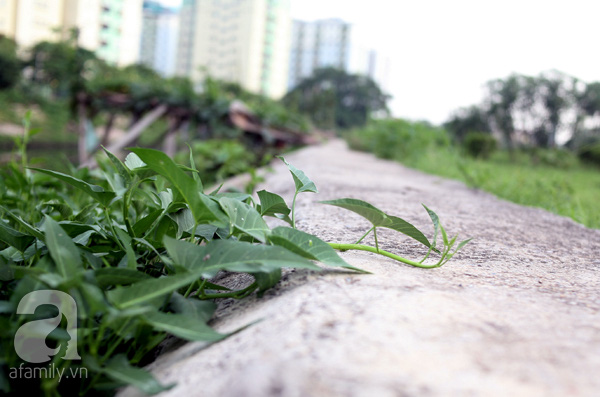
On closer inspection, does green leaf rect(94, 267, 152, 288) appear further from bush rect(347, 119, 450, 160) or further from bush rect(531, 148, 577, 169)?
bush rect(531, 148, 577, 169)

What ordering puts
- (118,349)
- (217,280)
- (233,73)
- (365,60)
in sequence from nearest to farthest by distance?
(118,349), (217,280), (233,73), (365,60)

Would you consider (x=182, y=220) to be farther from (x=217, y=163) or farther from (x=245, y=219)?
(x=217, y=163)

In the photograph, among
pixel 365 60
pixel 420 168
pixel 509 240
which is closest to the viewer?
pixel 509 240

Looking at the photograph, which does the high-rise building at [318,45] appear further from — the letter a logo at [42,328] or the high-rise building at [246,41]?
the letter a logo at [42,328]

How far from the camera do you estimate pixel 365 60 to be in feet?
214

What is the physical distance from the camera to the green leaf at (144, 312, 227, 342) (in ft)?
1.58

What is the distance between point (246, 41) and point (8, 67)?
31657 millimetres

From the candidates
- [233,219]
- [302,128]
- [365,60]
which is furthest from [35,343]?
[365,60]

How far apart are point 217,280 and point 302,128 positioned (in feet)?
22.2

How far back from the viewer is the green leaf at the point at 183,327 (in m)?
0.48

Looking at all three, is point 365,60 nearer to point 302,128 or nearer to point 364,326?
point 302,128

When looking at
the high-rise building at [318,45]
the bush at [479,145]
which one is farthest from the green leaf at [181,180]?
the high-rise building at [318,45]

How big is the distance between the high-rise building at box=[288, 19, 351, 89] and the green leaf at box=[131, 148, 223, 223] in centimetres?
5857

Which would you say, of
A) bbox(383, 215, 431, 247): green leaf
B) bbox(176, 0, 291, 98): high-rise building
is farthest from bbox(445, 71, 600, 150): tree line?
bbox(176, 0, 291, 98): high-rise building
